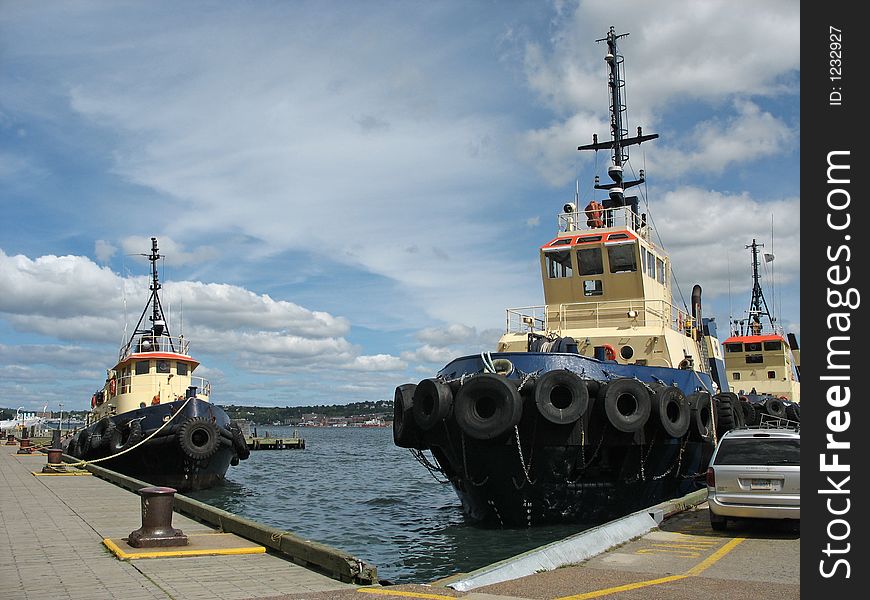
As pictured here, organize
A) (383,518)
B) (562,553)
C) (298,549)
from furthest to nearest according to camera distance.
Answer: (383,518)
(298,549)
(562,553)

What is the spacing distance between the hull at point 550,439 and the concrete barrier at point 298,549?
423 centimetres

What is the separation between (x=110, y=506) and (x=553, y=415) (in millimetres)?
8407

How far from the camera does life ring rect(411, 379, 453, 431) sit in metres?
14.4

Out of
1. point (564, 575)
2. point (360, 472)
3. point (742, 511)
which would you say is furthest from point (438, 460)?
point (360, 472)

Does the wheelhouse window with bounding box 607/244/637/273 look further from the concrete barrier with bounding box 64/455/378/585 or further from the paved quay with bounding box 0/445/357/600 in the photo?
the paved quay with bounding box 0/445/357/600

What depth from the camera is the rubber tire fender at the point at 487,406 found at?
539 inches

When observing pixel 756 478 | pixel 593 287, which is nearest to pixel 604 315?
pixel 593 287

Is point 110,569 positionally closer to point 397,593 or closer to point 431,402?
point 397,593

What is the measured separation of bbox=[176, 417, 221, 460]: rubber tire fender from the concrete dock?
40.6ft

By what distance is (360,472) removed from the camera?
38344 millimetres

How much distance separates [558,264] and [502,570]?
45.0ft

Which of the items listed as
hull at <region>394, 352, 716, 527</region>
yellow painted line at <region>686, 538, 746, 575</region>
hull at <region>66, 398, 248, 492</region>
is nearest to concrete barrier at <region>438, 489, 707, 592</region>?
yellow painted line at <region>686, 538, 746, 575</region>

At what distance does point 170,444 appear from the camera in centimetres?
2445

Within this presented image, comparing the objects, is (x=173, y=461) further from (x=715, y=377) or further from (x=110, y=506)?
(x=715, y=377)
